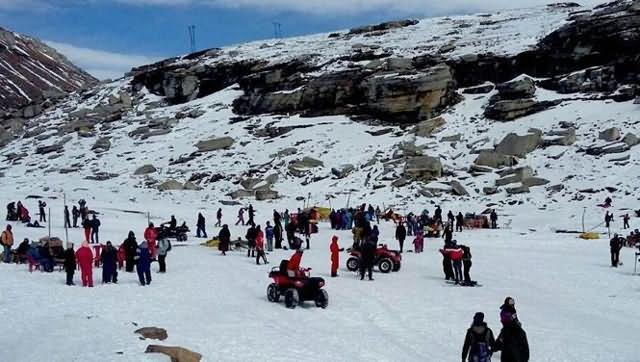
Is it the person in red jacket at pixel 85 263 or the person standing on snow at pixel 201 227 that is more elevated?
the person standing on snow at pixel 201 227

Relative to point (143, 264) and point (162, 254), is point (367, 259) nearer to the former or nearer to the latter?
point (162, 254)

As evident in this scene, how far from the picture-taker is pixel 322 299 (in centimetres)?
1673

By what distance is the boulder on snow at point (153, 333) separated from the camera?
12234 mm

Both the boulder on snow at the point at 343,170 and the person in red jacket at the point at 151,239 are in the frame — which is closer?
the person in red jacket at the point at 151,239

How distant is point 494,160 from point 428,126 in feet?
35.3

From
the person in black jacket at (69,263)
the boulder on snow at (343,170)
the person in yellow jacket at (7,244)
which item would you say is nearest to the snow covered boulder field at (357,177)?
the boulder on snow at (343,170)

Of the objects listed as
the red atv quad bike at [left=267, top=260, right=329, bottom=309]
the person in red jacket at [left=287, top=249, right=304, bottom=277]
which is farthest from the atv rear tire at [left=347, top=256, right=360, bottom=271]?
the red atv quad bike at [left=267, top=260, right=329, bottom=309]

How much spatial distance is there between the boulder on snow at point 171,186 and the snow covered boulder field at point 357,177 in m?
0.27

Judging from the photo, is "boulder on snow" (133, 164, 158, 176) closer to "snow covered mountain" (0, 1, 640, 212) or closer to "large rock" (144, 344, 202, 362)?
"snow covered mountain" (0, 1, 640, 212)

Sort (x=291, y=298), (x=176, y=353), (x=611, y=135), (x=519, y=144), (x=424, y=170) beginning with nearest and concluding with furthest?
(x=176, y=353) → (x=291, y=298) → (x=611, y=135) → (x=424, y=170) → (x=519, y=144)

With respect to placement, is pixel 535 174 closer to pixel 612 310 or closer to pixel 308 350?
pixel 612 310

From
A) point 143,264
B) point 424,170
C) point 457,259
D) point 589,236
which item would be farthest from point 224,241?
point 424,170

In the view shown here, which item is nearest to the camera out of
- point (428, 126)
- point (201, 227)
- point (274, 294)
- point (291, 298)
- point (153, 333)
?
point (153, 333)

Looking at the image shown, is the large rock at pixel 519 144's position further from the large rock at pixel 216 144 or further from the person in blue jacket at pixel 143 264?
the person in blue jacket at pixel 143 264
